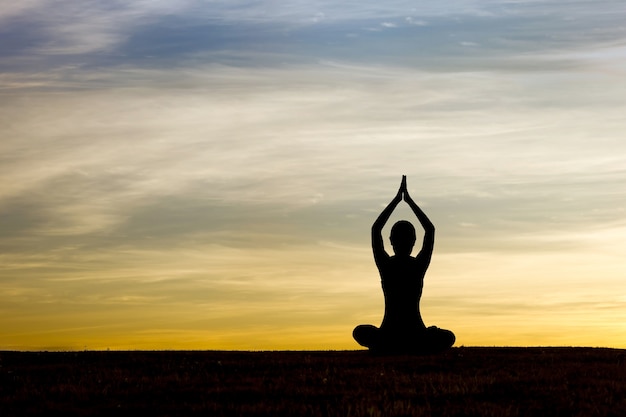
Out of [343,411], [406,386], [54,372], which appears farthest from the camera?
[54,372]

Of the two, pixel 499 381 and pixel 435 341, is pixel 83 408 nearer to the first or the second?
pixel 499 381

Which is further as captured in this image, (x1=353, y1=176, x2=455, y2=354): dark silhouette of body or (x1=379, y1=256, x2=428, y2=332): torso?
(x1=379, y1=256, x2=428, y2=332): torso

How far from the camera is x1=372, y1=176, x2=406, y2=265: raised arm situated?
25.2 m

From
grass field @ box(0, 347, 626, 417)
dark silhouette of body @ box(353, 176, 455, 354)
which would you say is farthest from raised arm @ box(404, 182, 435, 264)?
grass field @ box(0, 347, 626, 417)

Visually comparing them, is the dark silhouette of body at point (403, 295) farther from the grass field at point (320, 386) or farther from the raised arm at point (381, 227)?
the grass field at point (320, 386)

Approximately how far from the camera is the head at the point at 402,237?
2559cm

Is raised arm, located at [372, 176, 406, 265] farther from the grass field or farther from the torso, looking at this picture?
the grass field

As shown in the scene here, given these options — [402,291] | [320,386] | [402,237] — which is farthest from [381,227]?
[320,386]

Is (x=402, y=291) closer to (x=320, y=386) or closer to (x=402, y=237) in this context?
(x=402, y=237)

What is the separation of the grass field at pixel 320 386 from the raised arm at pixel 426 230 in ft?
9.61

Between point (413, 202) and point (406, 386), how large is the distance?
8070 millimetres

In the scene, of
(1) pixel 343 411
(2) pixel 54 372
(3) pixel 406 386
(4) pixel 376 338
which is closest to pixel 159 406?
(1) pixel 343 411

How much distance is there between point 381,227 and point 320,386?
7.51m

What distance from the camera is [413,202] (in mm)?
25547
